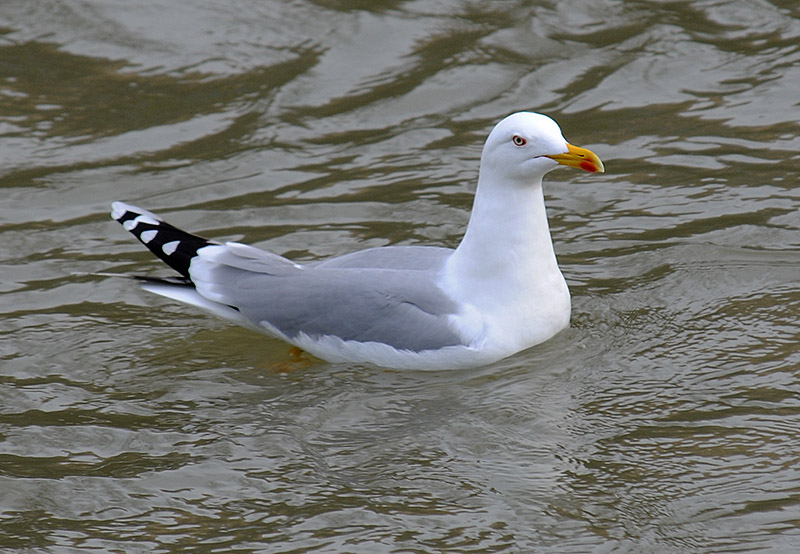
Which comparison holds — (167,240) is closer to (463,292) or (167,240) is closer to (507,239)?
(463,292)

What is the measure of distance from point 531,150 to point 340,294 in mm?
1187

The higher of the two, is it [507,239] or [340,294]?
[507,239]

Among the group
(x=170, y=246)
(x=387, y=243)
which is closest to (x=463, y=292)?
(x=387, y=243)

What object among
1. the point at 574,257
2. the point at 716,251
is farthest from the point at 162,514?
the point at 716,251

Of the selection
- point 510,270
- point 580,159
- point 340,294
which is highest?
point 580,159

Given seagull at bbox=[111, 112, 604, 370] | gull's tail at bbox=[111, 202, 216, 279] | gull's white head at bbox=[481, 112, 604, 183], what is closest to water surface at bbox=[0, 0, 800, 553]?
seagull at bbox=[111, 112, 604, 370]

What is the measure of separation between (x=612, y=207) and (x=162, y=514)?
391cm

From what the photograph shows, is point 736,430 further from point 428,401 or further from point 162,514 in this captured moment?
point 162,514

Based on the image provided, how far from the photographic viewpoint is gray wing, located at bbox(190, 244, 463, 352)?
6.20m

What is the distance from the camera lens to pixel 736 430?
5.46 metres

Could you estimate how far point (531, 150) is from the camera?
6031 mm

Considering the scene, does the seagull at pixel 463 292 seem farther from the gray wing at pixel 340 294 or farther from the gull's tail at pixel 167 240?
the gull's tail at pixel 167 240

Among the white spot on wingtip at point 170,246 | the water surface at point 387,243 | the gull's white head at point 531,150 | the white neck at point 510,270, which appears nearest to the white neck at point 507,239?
the white neck at point 510,270

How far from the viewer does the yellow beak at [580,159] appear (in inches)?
234
